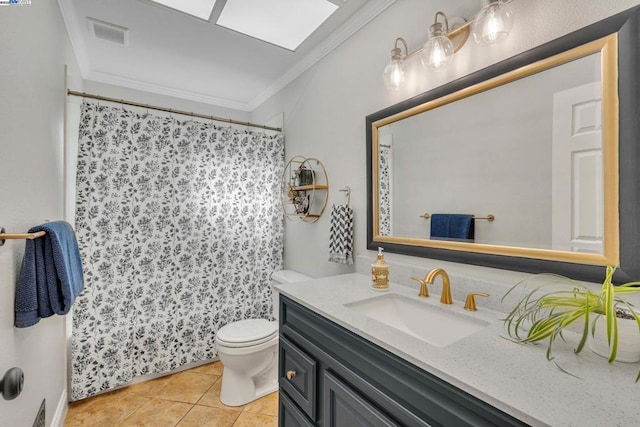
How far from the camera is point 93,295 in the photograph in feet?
6.41

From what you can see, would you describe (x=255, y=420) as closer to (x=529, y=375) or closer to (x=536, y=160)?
(x=529, y=375)

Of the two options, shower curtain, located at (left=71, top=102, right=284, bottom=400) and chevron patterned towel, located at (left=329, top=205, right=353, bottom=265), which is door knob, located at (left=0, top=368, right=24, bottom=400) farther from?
chevron patterned towel, located at (left=329, top=205, right=353, bottom=265)

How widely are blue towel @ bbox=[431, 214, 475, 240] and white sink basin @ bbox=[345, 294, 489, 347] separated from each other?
1.05ft

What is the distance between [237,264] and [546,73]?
2.30m

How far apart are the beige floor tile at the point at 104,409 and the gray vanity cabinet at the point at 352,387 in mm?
1176

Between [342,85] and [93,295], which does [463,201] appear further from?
[93,295]

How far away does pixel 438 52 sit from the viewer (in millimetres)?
1262

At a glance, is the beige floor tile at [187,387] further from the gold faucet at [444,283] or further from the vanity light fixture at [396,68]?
the vanity light fixture at [396,68]

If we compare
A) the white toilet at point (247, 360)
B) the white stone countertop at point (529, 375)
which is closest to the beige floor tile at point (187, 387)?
the white toilet at point (247, 360)

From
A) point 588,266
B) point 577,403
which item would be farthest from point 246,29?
point 577,403

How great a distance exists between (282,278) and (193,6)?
1937 mm

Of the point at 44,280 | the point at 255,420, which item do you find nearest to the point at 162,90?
the point at 44,280

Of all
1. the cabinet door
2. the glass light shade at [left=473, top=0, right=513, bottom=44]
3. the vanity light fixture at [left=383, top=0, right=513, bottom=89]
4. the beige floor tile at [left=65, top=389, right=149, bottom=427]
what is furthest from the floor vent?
the glass light shade at [left=473, top=0, right=513, bottom=44]

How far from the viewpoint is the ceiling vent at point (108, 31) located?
1955 millimetres
